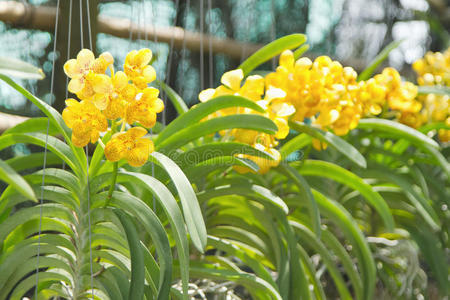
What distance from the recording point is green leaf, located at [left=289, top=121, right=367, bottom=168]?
80 centimetres

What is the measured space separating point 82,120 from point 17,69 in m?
0.08

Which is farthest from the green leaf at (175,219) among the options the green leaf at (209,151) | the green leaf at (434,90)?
the green leaf at (434,90)

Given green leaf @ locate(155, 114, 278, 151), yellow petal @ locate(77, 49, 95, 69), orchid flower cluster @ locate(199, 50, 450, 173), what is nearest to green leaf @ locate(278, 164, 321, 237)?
orchid flower cluster @ locate(199, 50, 450, 173)

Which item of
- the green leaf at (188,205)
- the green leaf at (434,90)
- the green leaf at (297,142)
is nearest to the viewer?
the green leaf at (188,205)

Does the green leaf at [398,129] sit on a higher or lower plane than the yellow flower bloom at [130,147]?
lower

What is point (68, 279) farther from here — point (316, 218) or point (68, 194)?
point (316, 218)

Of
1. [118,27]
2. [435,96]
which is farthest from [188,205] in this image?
[435,96]

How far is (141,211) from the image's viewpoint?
0.58 metres

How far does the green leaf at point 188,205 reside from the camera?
0.53 metres

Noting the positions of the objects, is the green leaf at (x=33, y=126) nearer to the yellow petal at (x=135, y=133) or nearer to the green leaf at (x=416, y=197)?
the yellow petal at (x=135, y=133)

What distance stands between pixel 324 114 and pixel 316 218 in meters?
0.19

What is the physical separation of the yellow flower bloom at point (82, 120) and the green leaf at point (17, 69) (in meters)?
0.05

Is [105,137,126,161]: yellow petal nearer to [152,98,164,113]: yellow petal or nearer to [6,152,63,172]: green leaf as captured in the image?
[152,98,164,113]: yellow petal

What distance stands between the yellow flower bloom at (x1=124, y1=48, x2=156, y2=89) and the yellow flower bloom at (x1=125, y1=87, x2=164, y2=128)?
1 cm
